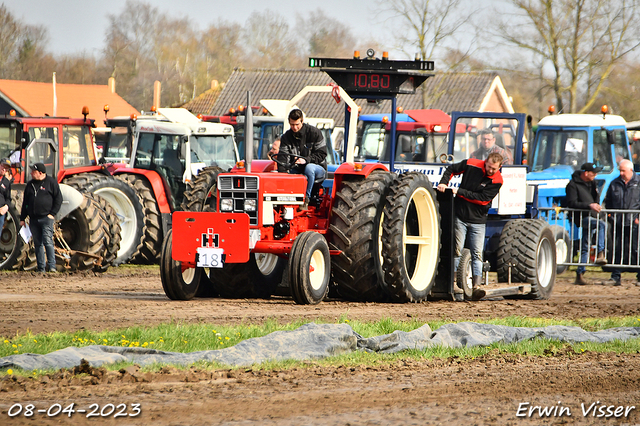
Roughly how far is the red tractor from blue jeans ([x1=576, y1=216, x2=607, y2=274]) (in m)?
4.72

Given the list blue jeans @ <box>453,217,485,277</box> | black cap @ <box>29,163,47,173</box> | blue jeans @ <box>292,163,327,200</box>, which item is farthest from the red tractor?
black cap @ <box>29,163,47,173</box>

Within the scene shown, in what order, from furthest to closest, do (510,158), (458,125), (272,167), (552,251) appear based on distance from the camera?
(458,125)
(510,158)
(552,251)
(272,167)

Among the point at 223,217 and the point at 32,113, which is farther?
the point at 32,113

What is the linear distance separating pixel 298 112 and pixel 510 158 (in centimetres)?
438

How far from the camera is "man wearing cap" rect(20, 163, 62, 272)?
13797 mm

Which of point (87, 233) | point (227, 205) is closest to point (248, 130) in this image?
point (227, 205)

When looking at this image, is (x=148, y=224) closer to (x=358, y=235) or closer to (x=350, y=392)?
(x=358, y=235)

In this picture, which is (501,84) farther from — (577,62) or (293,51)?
(293,51)

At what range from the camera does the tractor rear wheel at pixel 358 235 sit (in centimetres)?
1014

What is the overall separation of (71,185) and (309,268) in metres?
6.82

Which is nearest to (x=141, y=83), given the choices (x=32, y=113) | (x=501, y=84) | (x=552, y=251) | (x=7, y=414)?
(x=32, y=113)

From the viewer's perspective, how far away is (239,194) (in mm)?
10156

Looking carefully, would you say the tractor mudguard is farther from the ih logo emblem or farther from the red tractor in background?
the red tractor in background

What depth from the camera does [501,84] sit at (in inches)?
2064
